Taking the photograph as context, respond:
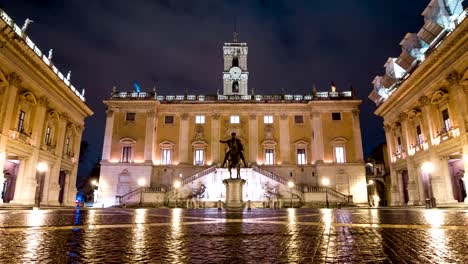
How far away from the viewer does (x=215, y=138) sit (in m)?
41.2

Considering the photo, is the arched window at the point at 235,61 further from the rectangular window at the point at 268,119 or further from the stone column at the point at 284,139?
the stone column at the point at 284,139

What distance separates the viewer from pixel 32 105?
25.9m

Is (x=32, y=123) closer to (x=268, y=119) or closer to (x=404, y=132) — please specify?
(x=268, y=119)

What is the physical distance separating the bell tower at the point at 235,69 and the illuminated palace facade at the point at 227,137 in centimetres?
1958

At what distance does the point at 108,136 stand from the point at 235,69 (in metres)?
31.8

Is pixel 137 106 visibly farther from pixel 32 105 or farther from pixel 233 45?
pixel 233 45

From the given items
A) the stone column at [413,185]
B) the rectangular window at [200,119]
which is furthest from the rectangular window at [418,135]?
the rectangular window at [200,119]

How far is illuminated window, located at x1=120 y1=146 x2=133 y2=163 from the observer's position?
39.8 meters

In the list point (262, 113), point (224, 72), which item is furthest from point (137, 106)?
point (224, 72)

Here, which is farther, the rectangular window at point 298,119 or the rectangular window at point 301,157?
the rectangular window at point 298,119

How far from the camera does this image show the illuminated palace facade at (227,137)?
3894 centimetres

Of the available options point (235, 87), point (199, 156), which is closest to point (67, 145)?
point (199, 156)

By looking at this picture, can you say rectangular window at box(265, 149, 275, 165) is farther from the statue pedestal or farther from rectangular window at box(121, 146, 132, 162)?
the statue pedestal

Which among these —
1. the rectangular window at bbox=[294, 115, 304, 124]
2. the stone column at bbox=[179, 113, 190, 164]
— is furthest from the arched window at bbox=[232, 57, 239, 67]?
the rectangular window at bbox=[294, 115, 304, 124]
